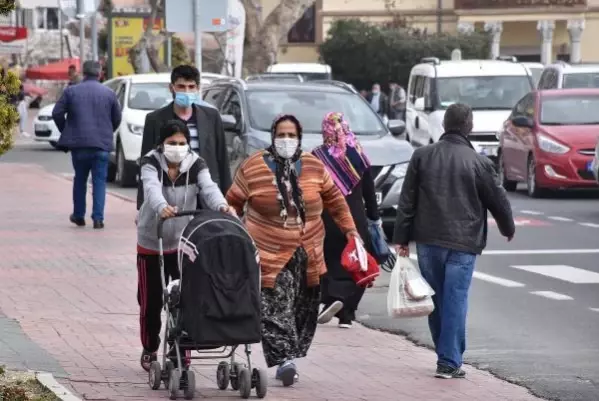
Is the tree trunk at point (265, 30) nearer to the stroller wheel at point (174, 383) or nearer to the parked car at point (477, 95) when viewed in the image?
the parked car at point (477, 95)

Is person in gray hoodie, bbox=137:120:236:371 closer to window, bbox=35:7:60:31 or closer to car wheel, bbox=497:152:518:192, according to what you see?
car wheel, bbox=497:152:518:192

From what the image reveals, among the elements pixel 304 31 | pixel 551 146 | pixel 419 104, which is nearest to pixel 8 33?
pixel 419 104

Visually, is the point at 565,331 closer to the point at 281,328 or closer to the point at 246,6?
the point at 281,328

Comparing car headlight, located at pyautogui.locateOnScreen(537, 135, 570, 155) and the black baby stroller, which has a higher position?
the black baby stroller

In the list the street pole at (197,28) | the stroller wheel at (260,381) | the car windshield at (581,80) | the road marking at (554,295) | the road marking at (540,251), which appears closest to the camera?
the stroller wheel at (260,381)

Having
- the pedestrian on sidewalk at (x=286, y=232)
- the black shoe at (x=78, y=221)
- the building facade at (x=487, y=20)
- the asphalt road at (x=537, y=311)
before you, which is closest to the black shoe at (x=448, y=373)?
the asphalt road at (x=537, y=311)

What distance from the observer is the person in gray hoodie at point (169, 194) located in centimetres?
941

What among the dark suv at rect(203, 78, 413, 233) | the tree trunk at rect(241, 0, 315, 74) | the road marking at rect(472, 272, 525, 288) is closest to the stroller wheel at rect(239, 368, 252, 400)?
the road marking at rect(472, 272, 525, 288)

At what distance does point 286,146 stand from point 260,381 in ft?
4.74

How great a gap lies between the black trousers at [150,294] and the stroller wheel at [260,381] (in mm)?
838

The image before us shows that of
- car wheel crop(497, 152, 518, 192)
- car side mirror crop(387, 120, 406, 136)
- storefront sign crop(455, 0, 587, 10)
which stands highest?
car side mirror crop(387, 120, 406, 136)

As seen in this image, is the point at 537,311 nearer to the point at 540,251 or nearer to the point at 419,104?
the point at 540,251

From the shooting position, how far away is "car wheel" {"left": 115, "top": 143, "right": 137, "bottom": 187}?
88.1 feet

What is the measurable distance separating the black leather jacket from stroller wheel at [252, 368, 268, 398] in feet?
5.15
